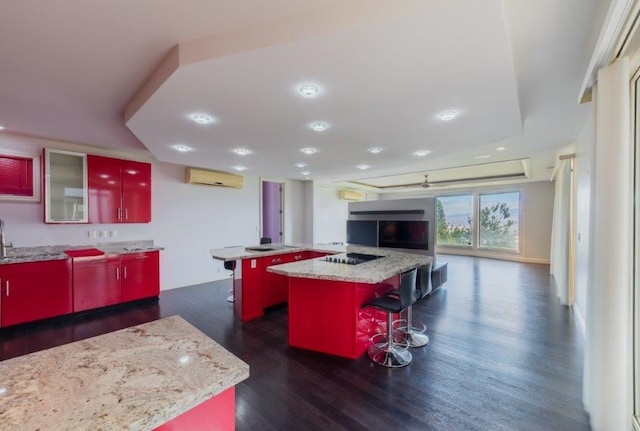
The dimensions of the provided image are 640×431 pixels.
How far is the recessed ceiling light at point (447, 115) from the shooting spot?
2469mm

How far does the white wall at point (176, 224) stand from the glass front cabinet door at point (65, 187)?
187 mm

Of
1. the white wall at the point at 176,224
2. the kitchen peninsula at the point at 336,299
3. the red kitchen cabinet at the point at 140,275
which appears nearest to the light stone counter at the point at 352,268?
the kitchen peninsula at the point at 336,299

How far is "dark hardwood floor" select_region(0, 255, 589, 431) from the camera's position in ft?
6.27

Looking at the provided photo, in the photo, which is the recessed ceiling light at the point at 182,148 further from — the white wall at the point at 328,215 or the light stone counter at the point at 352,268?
the white wall at the point at 328,215

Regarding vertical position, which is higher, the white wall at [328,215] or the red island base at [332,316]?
the white wall at [328,215]

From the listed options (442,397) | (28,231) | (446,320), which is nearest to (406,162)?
(446,320)

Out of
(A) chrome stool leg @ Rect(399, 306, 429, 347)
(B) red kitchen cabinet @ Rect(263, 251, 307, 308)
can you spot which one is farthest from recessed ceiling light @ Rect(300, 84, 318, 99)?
(B) red kitchen cabinet @ Rect(263, 251, 307, 308)

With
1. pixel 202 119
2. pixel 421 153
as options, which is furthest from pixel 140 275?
pixel 421 153

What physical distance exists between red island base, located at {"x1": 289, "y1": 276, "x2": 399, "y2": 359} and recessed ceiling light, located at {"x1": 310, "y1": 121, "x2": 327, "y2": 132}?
1.60 meters

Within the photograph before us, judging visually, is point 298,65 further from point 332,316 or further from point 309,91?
point 332,316

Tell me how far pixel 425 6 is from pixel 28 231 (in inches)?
215

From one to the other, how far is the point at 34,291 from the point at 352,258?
408 centimetres

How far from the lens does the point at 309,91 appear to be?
2.05 metres

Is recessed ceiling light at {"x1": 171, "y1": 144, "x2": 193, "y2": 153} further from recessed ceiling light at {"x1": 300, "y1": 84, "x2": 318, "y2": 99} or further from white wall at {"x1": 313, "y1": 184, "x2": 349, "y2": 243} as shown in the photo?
white wall at {"x1": 313, "y1": 184, "x2": 349, "y2": 243}
